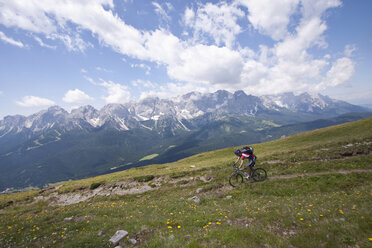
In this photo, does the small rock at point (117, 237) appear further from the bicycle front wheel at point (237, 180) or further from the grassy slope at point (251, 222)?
the bicycle front wheel at point (237, 180)

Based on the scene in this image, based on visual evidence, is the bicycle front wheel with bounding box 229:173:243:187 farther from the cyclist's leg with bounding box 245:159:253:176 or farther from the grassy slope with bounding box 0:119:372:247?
the cyclist's leg with bounding box 245:159:253:176

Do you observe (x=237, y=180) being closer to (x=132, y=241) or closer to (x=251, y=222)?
(x=251, y=222)

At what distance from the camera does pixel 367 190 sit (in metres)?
12.4

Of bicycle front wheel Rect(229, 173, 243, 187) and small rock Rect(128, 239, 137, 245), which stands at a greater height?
small rock Rect(128, 239, 137, 245)

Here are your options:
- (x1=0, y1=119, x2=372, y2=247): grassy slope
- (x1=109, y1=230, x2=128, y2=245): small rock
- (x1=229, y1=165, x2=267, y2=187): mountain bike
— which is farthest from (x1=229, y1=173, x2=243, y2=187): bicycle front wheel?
(x1=109, y1=230, x2=128, y2=245): small rock

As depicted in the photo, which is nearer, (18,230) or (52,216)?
(18,230)

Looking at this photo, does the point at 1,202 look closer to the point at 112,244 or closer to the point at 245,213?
the point at 112,244

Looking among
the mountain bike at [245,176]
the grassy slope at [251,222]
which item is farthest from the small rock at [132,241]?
the mountain bike at [245,176]

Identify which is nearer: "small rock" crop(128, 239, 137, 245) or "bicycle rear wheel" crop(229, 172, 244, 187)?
"small rock" crop(128, 239, 137, 245)

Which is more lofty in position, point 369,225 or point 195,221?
point 369,225

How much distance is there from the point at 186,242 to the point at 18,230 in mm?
13088

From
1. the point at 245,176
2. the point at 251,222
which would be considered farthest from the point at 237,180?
the point at 251,222

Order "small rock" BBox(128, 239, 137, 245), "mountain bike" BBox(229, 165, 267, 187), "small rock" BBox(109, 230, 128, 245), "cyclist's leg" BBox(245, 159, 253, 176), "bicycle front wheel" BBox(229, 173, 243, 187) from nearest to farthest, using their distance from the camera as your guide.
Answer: "small rock" BBox(128, 239, 137, 245) → "small rock" BBox(109, 230, 128, 245) → "cyclist's leg" BBox(245, 159, 253, 176) → "mountain bike" BBox(229, 165, 267, 187) → "bicycle front wheel" BBox(229, 173, 243, 187)

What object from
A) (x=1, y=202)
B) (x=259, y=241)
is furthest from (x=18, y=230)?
(x=1, y=202)
